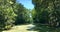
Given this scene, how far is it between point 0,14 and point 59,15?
41.0ft

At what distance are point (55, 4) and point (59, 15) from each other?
4.26 meters

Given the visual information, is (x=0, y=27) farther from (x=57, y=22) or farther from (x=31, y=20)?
(x=31, y=20)

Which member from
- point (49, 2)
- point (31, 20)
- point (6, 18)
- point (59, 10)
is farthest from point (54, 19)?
point (31, 20)

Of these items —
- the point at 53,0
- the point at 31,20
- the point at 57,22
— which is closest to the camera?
the point at 53,0

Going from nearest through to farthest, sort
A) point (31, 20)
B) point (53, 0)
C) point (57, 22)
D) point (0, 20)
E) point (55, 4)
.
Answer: point (53, 0), point (55, 4), point (0, 20), point (57, 22), point (31, 20)

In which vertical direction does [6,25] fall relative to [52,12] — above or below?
below

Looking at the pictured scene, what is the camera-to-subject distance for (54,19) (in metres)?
35.5

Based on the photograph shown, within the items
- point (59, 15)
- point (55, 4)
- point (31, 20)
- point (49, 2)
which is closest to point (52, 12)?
point (59, 15)

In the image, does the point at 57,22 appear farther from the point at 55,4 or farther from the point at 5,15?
the point at 5,15

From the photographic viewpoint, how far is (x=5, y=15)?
112ft

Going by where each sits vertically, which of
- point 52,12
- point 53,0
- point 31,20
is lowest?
point 31,20

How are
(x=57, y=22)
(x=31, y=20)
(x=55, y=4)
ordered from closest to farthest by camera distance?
(x=55, y=4) → (x=57, y=22) → (x=31, y=20)

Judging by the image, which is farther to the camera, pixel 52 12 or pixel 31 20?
pixel 31 20

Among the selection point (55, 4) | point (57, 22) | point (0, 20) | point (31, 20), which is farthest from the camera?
point (31, 20)
